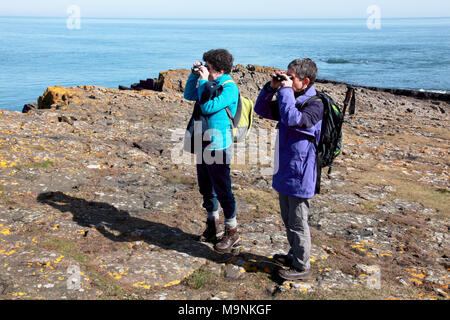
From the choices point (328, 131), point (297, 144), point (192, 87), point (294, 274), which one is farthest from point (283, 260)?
point (192, 87)

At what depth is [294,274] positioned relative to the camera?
4.55 m

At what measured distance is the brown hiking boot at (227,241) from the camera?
5223 millimetres

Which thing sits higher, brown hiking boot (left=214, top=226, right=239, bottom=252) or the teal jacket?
the teal jacket

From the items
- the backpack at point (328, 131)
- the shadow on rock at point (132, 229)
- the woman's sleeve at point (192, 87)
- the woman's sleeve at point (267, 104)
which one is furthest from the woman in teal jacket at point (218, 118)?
the backpack at point (328, 131)

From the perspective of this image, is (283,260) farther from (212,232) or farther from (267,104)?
(267,104)

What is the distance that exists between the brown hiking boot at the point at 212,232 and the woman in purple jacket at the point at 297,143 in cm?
131

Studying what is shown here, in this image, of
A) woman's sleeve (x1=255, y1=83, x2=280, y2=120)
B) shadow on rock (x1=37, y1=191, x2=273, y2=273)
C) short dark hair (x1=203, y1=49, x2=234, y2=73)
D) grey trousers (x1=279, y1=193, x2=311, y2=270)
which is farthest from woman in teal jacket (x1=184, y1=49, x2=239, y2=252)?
grey trousers (x1=279, y1=193, x2=311, y2=270)

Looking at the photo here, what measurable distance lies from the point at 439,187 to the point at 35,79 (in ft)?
178

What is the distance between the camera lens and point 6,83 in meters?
50.0

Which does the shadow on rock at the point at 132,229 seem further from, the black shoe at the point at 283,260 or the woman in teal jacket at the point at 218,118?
the woman in teal jacket at the point at 218,118

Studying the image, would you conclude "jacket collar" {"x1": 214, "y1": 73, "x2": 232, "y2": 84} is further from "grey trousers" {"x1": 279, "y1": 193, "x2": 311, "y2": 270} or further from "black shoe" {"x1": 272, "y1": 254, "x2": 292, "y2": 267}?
"black shoe" {"x1": 272, "y1": 254, "x2": 292, "y2": 267}

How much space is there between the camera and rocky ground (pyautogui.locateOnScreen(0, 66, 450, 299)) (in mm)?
4461

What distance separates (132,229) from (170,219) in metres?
0.74

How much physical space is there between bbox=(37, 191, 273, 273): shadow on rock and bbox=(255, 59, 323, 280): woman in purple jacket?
1.00 meters
